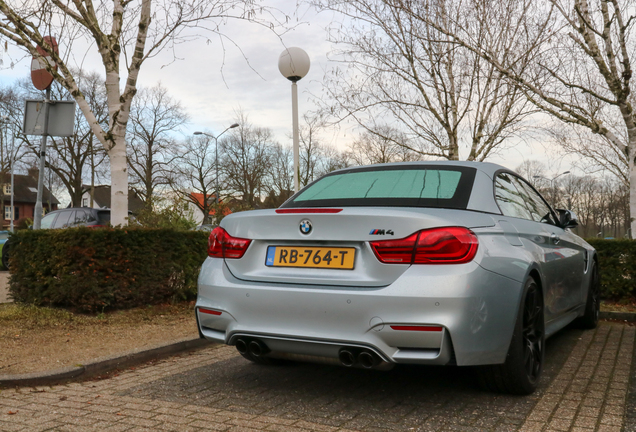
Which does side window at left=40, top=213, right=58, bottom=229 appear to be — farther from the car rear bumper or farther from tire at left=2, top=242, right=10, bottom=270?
the car rear bumper

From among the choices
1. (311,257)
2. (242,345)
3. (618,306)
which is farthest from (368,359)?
(618,306)

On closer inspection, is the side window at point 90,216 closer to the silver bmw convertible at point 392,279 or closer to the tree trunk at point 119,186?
the tree trunk at point 119,186

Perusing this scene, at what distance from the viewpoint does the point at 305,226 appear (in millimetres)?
3598

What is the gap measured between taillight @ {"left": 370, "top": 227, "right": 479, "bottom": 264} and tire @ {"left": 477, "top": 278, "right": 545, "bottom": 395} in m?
0.69

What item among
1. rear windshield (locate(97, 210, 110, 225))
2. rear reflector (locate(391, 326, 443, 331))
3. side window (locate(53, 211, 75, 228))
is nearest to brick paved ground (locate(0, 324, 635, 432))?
rear reflector (locate(391, 326, 443, 331))

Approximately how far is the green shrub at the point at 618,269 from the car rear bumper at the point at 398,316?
5009 millimetres

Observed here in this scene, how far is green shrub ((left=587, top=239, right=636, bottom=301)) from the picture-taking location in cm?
785

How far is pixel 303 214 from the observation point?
363cm

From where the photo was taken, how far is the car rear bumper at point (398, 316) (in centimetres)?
321

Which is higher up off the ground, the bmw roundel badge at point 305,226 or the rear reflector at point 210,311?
the bmw roundel badge at point 305,226

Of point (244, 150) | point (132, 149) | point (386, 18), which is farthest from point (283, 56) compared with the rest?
point (244, 150)

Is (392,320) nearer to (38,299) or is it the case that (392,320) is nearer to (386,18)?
(38,299)

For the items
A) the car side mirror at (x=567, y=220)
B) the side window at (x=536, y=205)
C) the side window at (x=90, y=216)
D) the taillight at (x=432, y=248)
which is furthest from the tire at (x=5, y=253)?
the car side mirror at (x=567, y=220)

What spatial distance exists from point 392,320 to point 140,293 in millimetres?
4888
